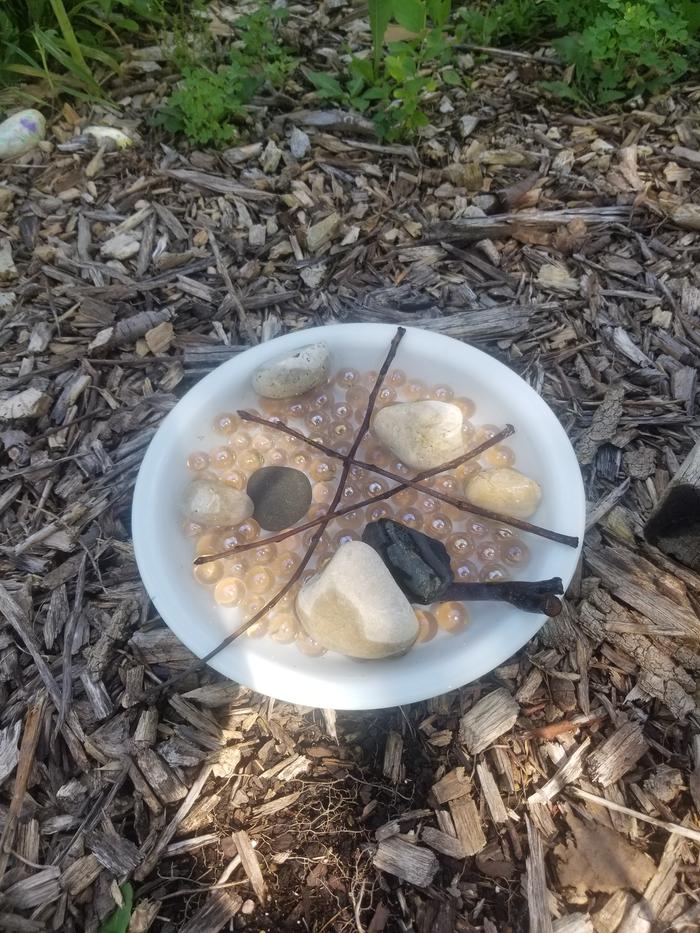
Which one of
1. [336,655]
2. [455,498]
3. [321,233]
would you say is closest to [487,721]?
[336,655]

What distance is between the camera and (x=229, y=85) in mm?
2252

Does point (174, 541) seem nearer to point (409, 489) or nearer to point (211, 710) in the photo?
point (211, 710)

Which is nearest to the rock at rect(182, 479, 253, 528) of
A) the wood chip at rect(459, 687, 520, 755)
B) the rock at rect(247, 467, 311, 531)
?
the rock at rect(247, 467, 311, 531)

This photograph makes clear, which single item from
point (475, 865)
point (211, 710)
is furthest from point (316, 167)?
point (475, 865)

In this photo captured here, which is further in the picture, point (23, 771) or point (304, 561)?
point (23, 771)

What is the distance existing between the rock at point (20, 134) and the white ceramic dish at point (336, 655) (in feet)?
4.46

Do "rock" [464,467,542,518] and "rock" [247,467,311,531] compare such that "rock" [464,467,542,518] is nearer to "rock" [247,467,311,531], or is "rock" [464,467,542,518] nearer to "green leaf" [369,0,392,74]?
"rock" [247,467,311,531]

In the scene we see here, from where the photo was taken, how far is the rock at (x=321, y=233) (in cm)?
216

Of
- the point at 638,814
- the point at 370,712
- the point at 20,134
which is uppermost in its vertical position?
the point at 20,134

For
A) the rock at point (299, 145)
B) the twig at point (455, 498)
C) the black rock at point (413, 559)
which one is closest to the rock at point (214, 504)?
the twig at point (455, 498)

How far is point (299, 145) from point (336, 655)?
1.75 metres

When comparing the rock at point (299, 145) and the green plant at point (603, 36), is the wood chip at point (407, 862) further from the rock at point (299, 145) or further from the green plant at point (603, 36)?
the green plant at point (603, 36)

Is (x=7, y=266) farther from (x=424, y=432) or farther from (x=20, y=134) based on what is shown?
(x=424, y=432)

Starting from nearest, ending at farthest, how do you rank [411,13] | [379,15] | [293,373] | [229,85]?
1. [293,373]
2. [411,13]
3. [379,15]
4. [229,85]
